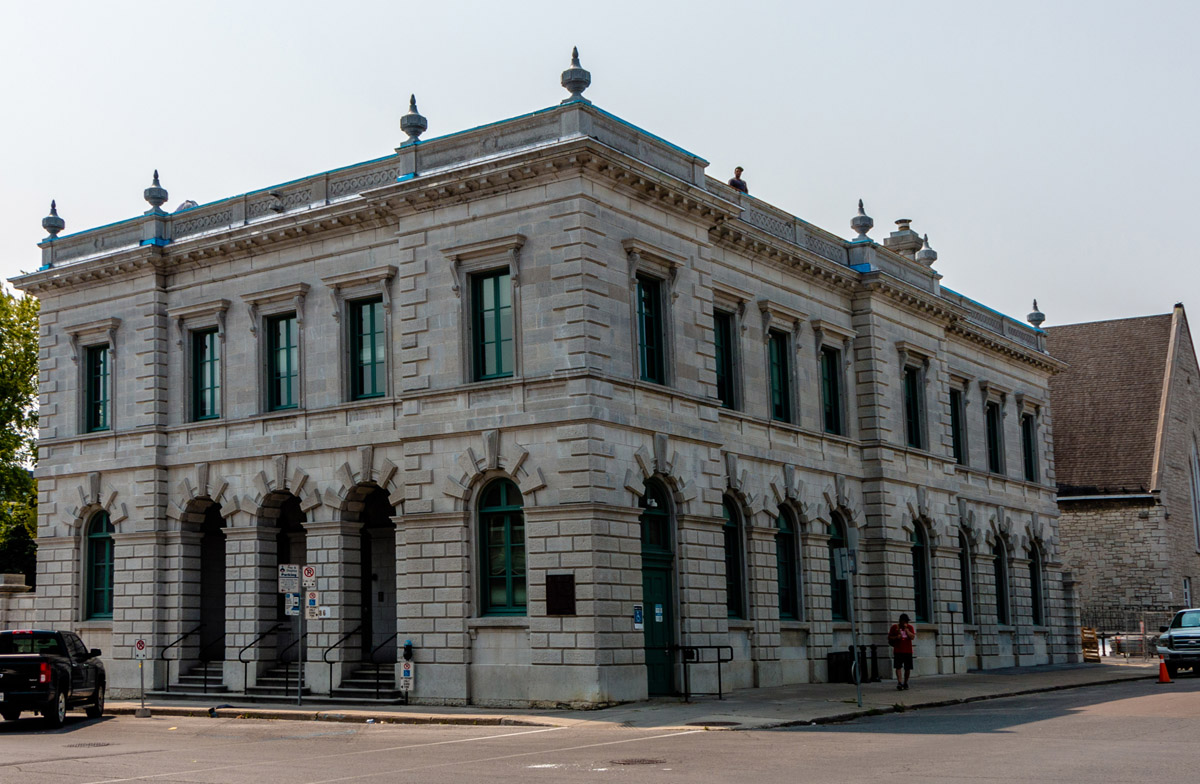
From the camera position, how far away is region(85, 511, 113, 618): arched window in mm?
33594

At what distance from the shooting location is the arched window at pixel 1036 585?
46.9 metres

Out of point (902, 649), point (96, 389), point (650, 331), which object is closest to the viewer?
point (650, 331)

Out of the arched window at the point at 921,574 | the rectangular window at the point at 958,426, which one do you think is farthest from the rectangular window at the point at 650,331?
the rectangular window at the point at 958,426

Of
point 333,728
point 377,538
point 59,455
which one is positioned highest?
point 59,455

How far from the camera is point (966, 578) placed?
4206 centimetres

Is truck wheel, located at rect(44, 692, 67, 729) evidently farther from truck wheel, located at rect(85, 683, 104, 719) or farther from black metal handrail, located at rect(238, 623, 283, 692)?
black metal handrail, located at rect(238, 623, 283, 692)

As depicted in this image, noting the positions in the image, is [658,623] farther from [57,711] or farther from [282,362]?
[57,711]

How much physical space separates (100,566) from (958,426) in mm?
25279

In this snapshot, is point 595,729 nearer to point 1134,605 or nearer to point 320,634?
point 320,634

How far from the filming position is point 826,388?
36250 millimetres

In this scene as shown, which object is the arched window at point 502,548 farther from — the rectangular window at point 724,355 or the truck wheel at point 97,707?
the truck wheel at point 97,707

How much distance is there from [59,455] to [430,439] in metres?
12.2

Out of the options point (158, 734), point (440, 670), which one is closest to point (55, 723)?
point (158, 734)

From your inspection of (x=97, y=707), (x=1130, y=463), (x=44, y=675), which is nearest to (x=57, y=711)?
(x=44, y=675)
